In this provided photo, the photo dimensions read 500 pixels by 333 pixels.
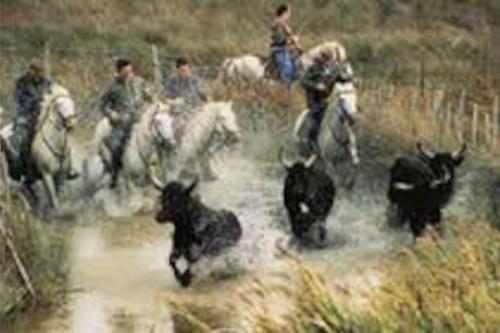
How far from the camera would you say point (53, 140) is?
20781 mm

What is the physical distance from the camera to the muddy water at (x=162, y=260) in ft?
52.3

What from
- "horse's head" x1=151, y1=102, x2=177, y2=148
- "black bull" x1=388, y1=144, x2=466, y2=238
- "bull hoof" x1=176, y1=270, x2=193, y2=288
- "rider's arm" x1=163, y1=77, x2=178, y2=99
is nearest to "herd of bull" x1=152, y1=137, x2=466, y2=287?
"black bull" x1=388, y1=144, x2=466, y2=238

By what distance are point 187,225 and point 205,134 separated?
5101 millimetres

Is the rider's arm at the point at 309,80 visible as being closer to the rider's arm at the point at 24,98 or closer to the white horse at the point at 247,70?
the rider's arm at the point at 24,98

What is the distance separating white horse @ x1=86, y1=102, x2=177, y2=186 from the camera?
20734 mm

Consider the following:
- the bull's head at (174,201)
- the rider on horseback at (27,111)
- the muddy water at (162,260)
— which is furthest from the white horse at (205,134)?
the bull's head at (174,201)

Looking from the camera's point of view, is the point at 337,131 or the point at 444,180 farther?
the point at 337,131

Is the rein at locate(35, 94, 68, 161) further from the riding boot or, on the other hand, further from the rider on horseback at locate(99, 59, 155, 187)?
the riding boot

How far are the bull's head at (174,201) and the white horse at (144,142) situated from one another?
10.5 feet

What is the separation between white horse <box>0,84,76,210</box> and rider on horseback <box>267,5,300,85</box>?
25.9 feet

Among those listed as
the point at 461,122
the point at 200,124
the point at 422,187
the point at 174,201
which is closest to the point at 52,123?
the point at 200,124

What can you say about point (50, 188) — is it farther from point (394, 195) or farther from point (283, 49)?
point (283, 49)

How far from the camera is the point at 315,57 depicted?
21.0m

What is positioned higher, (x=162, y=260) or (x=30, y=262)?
(x=30, y=262)
